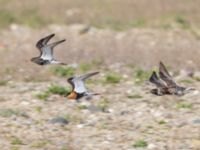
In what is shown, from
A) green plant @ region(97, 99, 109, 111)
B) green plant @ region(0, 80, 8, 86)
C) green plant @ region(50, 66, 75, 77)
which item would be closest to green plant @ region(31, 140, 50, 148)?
green plant @ region(97, 99, 109, 111)

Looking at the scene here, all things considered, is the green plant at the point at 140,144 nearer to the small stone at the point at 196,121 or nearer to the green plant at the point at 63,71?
the small stone at the point at 196,121

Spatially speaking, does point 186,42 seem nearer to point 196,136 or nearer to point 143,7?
point 143,7

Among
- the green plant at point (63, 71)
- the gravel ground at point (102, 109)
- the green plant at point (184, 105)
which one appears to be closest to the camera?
the gravel ground at point (102, 109)

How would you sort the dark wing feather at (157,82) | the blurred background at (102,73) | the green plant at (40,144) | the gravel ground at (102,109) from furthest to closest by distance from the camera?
the dark wing feather at (157,82) < the blurred background at (102,73) < the gravel ground at (102,109) < the green plant at (40,144)

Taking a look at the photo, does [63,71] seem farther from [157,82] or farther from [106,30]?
[106,30]

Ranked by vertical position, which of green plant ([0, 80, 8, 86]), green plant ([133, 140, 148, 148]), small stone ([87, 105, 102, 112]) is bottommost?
green plant ([133, 140, 148, 148])

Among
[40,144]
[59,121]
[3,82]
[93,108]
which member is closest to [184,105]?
[93,108]

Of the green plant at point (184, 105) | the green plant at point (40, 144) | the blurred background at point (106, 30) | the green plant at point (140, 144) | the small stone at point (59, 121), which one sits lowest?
the green plant at point (140, 144)

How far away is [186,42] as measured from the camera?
15.0 metres

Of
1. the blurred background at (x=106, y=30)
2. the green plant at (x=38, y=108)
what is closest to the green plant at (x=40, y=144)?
the green plant at (x=38, y=108)

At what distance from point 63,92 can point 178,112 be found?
154 centimetres

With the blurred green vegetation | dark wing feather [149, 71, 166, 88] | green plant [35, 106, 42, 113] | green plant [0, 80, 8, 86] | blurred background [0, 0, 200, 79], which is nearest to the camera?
dark wing feather [149, 71, 166, 88]

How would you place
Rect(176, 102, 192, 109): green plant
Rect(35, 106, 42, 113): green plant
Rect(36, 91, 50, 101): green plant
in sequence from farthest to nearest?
Rect(36, 91, 50, 101): green plant, Rect(176, 102, 192, 109): green plant, Rect(35, 106, 42, 113): green plant

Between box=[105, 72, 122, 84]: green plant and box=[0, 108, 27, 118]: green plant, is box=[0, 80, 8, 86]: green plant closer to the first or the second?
box=[105, 72, 122, 84]: green plant
